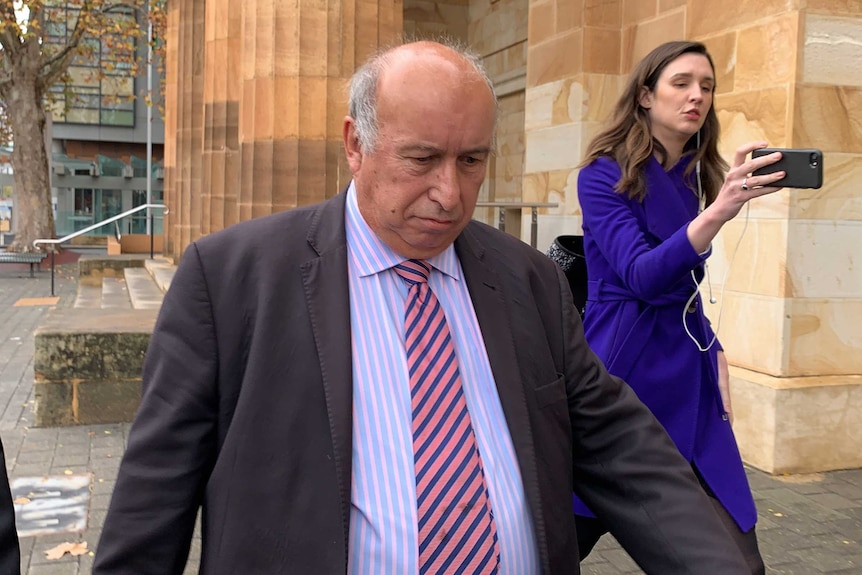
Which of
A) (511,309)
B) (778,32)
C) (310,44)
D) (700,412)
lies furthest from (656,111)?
(310,44)

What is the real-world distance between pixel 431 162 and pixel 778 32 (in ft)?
14.0

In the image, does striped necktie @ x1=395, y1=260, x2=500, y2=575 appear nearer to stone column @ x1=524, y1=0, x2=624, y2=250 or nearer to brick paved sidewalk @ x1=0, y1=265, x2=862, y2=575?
brick paved sidewalk @ x1=0, y1=265, x2=862, y2=575

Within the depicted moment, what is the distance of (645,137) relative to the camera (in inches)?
104

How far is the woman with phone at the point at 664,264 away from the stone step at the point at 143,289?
6498 mm

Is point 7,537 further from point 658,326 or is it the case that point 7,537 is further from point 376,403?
point 658,326

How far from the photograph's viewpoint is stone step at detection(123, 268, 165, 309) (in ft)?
32.4

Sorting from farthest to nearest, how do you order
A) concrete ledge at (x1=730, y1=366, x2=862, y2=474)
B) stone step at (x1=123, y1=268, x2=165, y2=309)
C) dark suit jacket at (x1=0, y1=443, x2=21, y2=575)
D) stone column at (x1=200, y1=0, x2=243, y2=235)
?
stone column at (x1=200, y1=0, x2=243, y2=235) < stone step at (x1=123, y1=268, x2=165, y2=309) < concrete ledge at (x1=730, y1=366, x2=862, y2=474) < dark suit jacket at (x1=0, y1=443, x2=21, y2=575)

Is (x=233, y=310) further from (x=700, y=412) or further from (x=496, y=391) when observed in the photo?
(x=700, y=412)

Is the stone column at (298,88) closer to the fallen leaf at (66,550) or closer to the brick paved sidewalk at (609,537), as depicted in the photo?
the brick paved sidewalk at (609,537)

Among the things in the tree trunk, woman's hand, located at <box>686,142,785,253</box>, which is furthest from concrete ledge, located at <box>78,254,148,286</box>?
woman's hand, located at <box>686,142,785,253</box>

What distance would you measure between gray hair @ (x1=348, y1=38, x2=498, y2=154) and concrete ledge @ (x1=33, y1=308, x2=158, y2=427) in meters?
5.23

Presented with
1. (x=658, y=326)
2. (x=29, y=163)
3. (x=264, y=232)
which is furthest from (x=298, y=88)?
(x=29, y=163)

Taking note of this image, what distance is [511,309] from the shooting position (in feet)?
5.68

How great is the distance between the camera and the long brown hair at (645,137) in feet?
8.60
